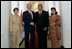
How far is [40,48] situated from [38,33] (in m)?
0.45

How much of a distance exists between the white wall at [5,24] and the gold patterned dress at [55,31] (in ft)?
4.56

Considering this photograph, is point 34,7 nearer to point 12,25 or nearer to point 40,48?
point 12,25

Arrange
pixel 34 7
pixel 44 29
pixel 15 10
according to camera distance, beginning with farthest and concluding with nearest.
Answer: pixel 34 7, pixel 15 10, pixel 44 29

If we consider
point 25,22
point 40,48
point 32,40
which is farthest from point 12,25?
point 40,48

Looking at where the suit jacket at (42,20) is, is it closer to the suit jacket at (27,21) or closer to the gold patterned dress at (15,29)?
the suit jacket at (27,21)

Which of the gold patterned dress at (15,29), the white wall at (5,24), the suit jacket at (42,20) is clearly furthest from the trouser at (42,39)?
the white wall at (5,24)

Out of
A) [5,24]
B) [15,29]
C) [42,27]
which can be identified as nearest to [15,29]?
[15,29]

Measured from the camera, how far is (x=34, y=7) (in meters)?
4.97

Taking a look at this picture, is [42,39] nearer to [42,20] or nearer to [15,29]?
[42,20]

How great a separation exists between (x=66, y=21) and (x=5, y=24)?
194 cm

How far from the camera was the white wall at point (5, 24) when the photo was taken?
4.26 m

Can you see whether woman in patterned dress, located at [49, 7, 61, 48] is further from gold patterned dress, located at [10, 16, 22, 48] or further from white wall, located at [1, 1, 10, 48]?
white wall, located at [1, 1, 10, 48]

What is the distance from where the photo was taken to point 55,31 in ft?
14.6

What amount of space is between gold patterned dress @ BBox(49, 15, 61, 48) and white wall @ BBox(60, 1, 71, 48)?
0.89 feet
